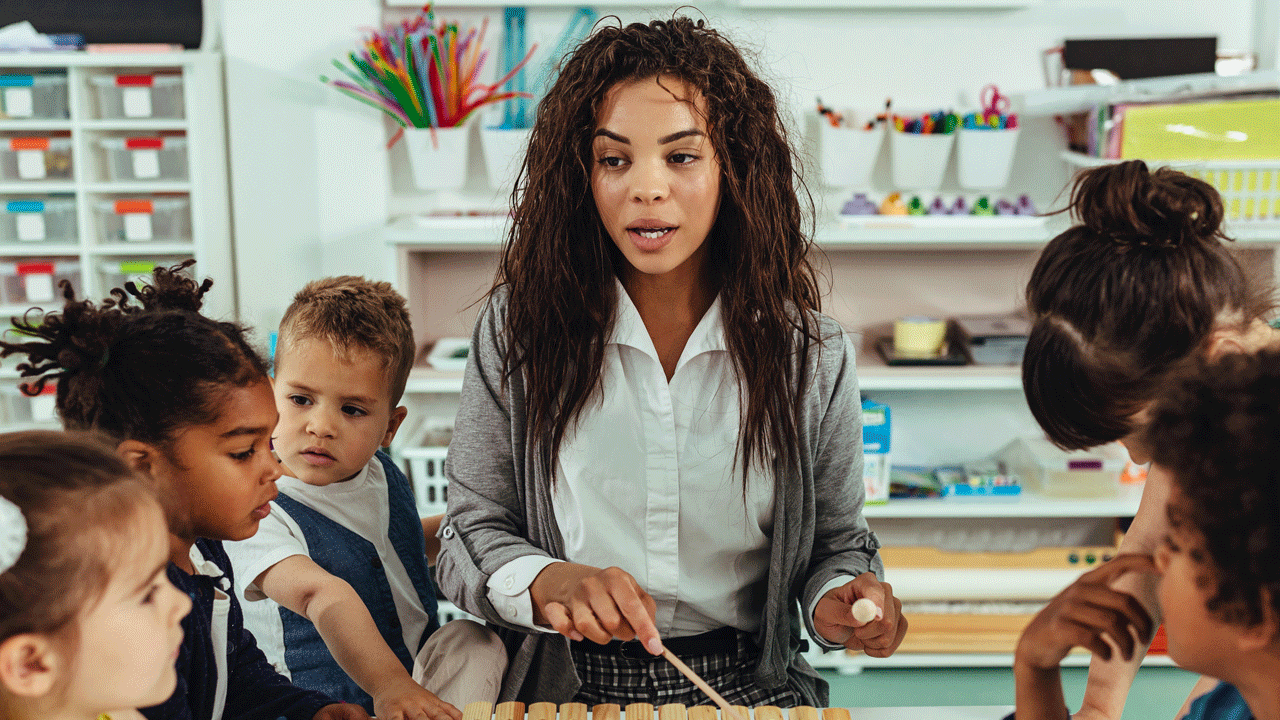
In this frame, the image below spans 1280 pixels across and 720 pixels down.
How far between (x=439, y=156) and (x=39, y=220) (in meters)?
0.99

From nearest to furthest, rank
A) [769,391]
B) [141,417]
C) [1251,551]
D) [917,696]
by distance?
[1251,551]
[141,417]
[769,391]
[917,696]

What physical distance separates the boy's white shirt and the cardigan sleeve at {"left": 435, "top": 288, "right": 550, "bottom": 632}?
0.10 m

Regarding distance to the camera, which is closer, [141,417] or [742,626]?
[141,417]

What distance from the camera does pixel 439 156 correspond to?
227cm

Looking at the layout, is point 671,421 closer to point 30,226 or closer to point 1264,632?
point 1264,632

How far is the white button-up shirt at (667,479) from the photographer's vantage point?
1.10m

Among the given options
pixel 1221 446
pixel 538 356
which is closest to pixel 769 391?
pixel 538 356

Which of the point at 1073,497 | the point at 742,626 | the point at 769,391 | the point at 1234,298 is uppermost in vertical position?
the point at 1234,298

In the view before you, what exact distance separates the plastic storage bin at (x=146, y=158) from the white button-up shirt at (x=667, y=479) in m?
1.71

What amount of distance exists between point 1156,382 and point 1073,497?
1.51 m

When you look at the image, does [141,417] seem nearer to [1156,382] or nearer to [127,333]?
[127,333]

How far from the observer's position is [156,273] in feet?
3.16

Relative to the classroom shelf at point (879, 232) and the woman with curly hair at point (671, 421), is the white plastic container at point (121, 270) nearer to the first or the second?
the classroom shelf at point (879, 232)

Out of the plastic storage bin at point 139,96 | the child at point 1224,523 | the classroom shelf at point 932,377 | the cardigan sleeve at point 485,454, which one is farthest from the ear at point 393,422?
the plastic storage bin at point 139,96
